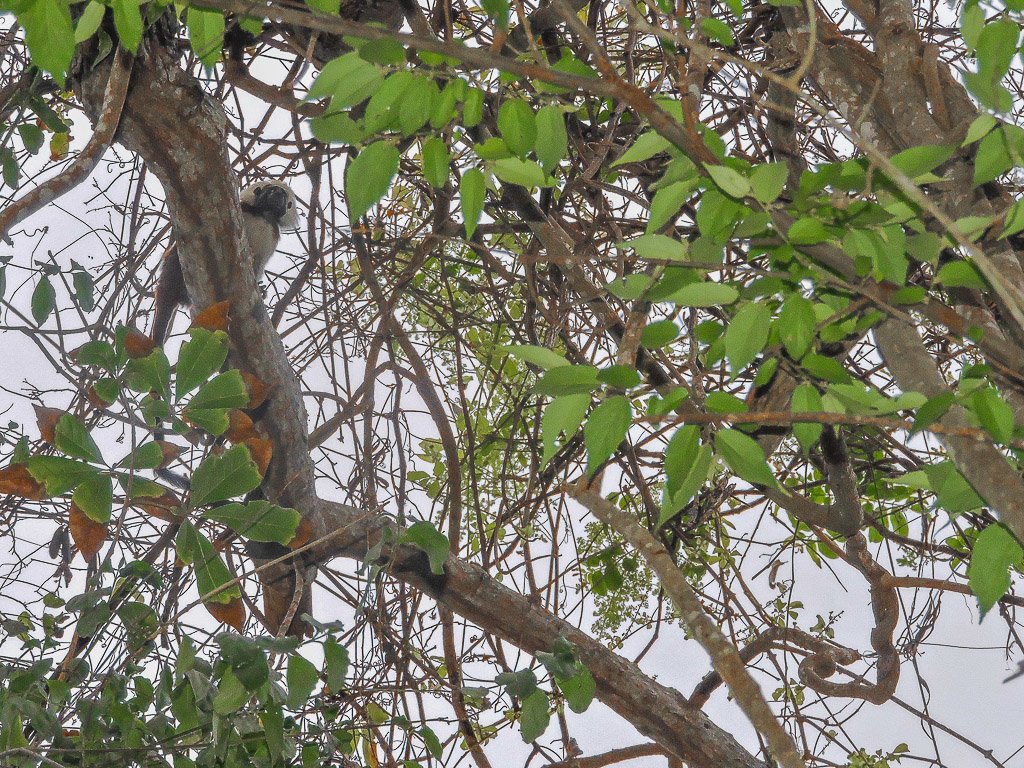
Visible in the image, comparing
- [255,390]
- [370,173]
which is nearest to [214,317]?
[255,390]

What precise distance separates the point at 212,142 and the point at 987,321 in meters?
1.14

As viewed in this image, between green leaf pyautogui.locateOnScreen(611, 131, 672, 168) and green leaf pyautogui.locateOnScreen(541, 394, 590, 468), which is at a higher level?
green leaf pyautogui.locateOnScreen(611, 131, 672, 168)

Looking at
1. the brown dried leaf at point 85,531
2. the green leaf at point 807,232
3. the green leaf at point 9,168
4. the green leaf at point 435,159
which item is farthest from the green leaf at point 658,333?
the green leaf at point 9,168

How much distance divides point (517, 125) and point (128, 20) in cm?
33

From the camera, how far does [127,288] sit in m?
1.85

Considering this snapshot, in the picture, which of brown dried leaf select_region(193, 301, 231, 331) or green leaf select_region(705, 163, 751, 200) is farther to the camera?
brown dried leaf select_region(193, 301, 231, 331)

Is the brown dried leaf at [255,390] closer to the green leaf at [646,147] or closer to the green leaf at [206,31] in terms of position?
the green leaf at [206,31]

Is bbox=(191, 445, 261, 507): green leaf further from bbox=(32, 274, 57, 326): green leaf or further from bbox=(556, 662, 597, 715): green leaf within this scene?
bbox=(556, 662, 597, 715): green leaf

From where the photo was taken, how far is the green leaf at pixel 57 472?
1058 millimetres

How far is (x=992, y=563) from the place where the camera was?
28.8 inches

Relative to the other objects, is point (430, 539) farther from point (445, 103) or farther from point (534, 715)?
point (445, 103)

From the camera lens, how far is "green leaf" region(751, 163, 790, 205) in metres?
0.68

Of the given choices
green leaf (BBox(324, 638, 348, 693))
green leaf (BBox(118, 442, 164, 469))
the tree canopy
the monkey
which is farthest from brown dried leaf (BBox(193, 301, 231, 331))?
the monkey

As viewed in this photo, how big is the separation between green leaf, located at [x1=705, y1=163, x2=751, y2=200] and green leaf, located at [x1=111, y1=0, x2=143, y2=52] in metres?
0.48
